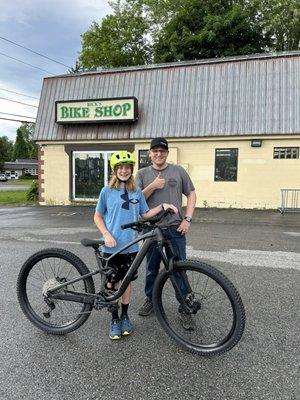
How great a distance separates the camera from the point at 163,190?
3936 mm

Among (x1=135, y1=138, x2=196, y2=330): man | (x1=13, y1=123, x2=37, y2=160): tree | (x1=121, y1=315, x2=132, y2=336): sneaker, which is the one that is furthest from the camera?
(x1=13, y1=123, x2=37, y2=160): tree

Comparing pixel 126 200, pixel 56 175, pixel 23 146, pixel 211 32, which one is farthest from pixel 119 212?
pixel 23 146

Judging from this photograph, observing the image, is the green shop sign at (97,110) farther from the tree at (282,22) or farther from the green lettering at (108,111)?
the tree at (282,22)

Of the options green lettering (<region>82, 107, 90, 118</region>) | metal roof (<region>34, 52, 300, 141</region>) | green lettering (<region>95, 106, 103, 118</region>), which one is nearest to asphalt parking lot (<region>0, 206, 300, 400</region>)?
metal roof (<region>34, 52, 300, 141</region>)

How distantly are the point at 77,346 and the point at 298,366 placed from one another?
74.7 inches

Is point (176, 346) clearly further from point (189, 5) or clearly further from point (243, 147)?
point (189, 5)

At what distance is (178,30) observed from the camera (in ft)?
94.9

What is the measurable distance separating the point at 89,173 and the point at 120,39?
2427 centimetres

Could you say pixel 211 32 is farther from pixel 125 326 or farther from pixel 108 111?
pixel 125 326

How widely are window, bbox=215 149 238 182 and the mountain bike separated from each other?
11251mm

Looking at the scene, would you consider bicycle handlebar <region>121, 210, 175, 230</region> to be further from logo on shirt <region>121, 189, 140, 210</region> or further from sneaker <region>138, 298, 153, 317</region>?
sneaker <region>138, 298, 153, 317</region>

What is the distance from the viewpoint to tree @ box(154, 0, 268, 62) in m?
27.3

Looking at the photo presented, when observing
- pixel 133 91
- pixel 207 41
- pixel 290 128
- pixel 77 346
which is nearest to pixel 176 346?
pixel 77 346

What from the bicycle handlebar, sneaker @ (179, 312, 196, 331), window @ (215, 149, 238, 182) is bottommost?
sneaker @ (179, 312, 196, 331)
